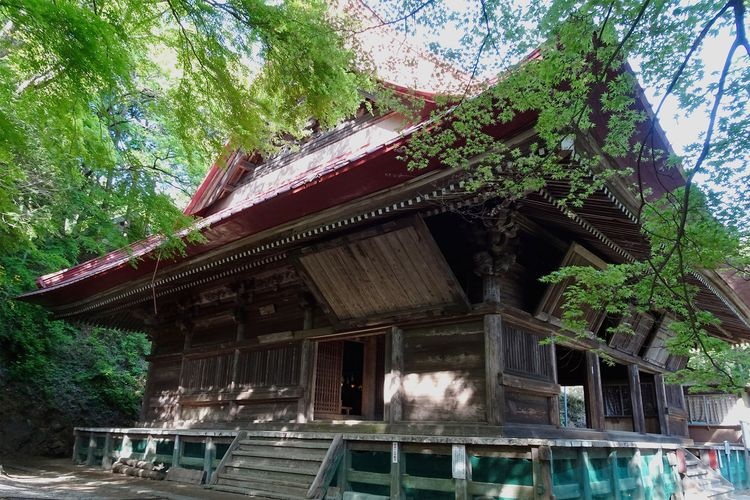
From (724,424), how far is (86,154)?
16833 millimetres

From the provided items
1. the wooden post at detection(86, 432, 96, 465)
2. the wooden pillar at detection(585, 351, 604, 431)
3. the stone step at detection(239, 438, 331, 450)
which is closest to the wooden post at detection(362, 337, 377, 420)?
the stone step at detection(239, 438, 331, 450)

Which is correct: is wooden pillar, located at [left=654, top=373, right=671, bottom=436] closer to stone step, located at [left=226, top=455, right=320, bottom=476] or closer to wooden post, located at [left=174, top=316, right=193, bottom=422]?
stone step, located at [left=226, top=455, right=320, bottom=476]

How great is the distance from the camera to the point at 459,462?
498 cm

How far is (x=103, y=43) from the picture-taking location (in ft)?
12.4

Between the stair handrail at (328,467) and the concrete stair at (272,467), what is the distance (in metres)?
0.02

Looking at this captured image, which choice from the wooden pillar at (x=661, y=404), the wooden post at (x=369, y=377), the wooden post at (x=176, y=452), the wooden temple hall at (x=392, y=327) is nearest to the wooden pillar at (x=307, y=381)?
the wooden temple hall at (x=392, y=327)

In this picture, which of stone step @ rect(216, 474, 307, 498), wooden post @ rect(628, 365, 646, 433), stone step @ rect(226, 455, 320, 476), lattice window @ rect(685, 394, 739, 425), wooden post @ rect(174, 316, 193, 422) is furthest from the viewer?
lattice window @ rect(685, 394, 739, 425)

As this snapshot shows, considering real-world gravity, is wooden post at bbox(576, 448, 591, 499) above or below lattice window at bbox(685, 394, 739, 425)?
below

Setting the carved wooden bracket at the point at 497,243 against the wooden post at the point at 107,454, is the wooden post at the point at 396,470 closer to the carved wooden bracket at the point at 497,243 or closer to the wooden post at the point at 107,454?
the carved wooden bracket at the point at 497,243

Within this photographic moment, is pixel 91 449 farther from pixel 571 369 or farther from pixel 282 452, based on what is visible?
pixel 571 369

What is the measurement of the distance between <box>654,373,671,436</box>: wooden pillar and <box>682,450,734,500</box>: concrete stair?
1367 mm

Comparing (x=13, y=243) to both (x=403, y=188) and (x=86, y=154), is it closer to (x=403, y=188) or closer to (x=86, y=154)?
(x=86, y=154)

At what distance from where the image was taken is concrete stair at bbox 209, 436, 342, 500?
19.4 feet

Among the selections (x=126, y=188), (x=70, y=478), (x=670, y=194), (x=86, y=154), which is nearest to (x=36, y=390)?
(x=70, y=478)
